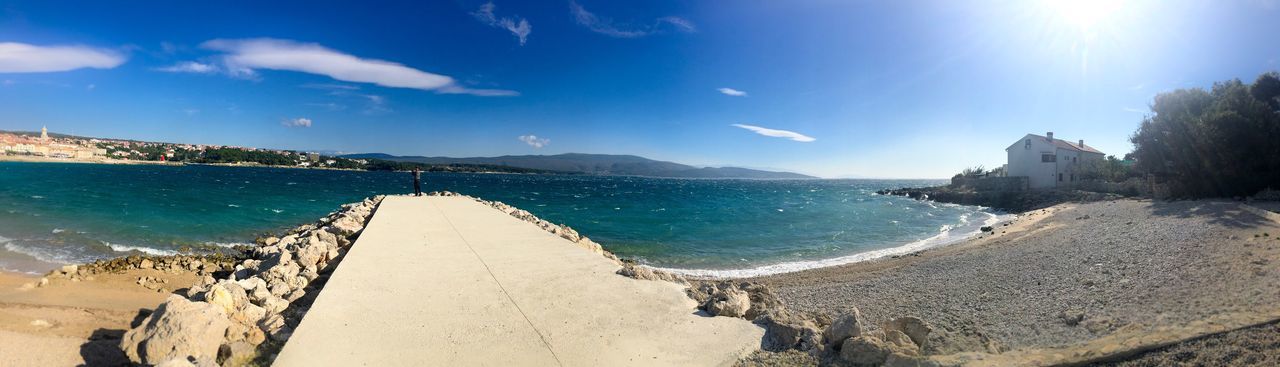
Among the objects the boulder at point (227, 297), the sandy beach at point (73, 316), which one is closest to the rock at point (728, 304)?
the boulder at point (227, 297)

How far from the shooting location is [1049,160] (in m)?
43.3

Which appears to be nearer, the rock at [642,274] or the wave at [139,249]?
the rock at [642,274]

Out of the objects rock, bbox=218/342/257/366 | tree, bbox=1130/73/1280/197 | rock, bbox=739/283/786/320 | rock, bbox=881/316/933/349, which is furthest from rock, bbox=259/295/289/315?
tree, bbox=1130/73/1280/197

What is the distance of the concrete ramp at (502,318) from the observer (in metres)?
4.26

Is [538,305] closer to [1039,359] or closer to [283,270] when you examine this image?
[283,270]

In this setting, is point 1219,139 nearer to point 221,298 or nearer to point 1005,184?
point 1005,184

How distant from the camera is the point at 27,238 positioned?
15742 mm

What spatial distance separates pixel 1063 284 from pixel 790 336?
27.7ft

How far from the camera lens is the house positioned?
42938 mm

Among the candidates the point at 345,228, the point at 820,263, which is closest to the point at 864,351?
the point at 345,228

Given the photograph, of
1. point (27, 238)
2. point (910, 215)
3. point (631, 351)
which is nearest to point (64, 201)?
point (27, 238)

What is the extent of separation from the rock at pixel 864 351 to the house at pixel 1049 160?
50389mm

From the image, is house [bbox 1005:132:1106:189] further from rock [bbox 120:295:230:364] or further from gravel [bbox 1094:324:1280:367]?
rock [bbox 120:295:230:364]

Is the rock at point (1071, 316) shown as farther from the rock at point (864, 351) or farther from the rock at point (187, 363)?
the rock at point (187, 363)
